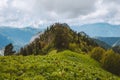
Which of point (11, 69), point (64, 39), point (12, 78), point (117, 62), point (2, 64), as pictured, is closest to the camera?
point (12, 78)

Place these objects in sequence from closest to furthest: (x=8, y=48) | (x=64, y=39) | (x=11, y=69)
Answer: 1. (x=11, y=69)
2. (x=64, y=39)
3. (x=8, y=48)

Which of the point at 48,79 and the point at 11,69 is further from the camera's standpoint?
the point at 11,69

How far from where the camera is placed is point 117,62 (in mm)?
74750

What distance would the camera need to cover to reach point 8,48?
450 ft

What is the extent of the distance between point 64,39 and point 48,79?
261 feet

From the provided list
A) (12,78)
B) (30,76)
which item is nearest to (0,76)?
(12,78)

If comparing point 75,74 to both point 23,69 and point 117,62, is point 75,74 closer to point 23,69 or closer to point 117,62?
point 23,69

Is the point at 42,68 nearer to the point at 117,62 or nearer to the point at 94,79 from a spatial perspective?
the point at 94,79

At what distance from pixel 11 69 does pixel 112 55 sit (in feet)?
175

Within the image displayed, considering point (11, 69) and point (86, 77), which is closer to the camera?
point (11, 69)

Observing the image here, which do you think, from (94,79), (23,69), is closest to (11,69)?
(23,69)

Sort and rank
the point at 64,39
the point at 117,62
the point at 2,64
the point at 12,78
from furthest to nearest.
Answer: the point at 64,39, the point at 117,62, the point at 2,64, the point at 12,78

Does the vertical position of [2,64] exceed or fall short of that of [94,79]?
it exceeds it

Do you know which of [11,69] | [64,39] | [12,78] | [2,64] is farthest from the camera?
[64,39]
